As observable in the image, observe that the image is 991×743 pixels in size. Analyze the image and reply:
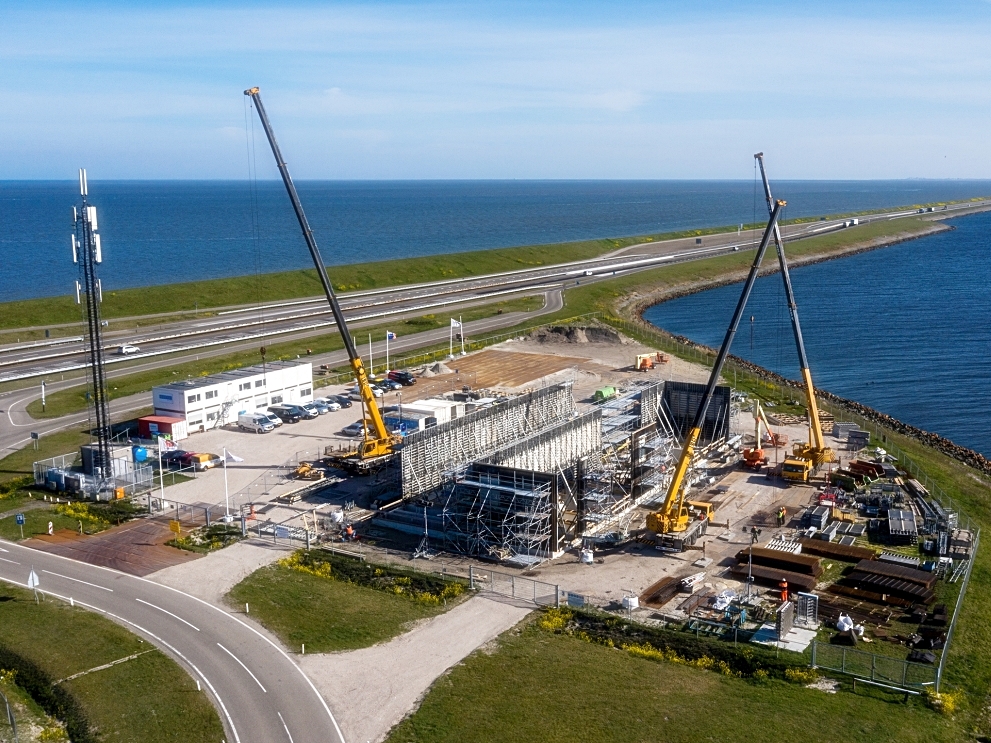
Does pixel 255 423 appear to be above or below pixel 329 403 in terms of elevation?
below

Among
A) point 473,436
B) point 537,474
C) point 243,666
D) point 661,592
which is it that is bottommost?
point 661,592

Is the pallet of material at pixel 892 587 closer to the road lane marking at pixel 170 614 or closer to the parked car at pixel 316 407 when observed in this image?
the road lane marking at pixel 170 614

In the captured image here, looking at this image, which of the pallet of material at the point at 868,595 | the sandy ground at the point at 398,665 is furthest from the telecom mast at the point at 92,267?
the pallet of material at the point at 868,595

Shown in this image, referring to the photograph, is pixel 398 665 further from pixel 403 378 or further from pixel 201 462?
pixel 403 378

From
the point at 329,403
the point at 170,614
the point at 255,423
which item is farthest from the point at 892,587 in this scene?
the point at 329,403

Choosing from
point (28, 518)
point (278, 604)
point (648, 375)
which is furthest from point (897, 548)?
point (28, 518)

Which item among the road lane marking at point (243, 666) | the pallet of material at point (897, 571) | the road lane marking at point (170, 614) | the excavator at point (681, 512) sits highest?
the excavator at point (681, 512)

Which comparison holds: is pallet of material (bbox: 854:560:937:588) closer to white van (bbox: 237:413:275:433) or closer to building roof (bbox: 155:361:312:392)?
white van (bbox: 237:413:275:433)

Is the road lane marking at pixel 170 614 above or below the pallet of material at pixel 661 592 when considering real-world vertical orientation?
above

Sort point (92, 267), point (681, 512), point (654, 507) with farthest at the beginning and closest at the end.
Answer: point (92, 267) < point (654, 507) < point (681, 512)
